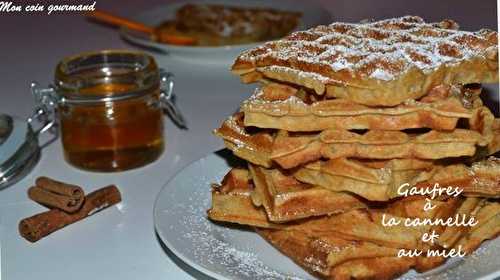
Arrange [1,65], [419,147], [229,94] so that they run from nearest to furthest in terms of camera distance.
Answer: [419,147]
[229,94]
[1,65]

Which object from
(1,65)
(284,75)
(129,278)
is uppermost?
(284,75)

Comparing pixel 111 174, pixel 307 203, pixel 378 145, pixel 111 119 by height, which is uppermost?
pixel 378 145

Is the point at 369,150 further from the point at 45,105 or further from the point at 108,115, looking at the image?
the point at 45,105

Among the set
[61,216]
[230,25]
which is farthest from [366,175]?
[230,25]

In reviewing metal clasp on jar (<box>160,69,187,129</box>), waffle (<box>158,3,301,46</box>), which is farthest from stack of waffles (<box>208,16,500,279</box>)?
waffle (<box>158,3,301,46</box>)

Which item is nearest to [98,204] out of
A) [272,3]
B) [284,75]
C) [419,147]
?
[284,75]

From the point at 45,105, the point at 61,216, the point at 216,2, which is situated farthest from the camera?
the point at 216,2

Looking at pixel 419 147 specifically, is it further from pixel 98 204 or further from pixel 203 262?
pixel 98 204
